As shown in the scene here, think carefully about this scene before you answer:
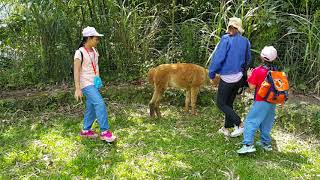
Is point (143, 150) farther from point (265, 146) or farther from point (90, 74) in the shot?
point (265, 146)

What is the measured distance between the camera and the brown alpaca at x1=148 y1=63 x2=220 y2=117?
754 centimetres

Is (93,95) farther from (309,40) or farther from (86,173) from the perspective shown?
(309,40)

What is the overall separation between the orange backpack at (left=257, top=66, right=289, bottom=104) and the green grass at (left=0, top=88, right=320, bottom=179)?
0.92m

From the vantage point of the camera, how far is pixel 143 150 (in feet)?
20.9

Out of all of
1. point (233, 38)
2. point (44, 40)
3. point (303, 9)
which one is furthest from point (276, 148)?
point (44, 40)

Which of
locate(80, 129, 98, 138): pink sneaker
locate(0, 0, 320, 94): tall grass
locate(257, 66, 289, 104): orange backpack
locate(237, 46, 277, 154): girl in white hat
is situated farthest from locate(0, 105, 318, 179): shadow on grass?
locate(0, 0, 320, 94): tall grass

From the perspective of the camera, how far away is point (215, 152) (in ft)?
20.7

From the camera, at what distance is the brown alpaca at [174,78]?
24.7ft

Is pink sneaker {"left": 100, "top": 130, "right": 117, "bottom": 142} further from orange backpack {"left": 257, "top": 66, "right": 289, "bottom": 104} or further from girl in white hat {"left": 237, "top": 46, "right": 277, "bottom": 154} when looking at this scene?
orange backpack {"left": 257, "top": 66, "right": 289, "bottom": 104}

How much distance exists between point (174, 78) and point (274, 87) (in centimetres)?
218

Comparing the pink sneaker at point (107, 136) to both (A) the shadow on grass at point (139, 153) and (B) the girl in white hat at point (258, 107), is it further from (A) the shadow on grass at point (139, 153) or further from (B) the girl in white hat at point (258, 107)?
(B) the girl in white hat at point (258, 107)

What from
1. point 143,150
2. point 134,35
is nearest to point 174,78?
point 143,150

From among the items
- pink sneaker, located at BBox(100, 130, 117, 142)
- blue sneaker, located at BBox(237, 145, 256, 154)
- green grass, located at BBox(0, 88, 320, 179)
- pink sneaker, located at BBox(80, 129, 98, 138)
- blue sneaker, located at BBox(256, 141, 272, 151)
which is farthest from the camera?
pink sneaker, located at BBox(80, 129, 98, 138)

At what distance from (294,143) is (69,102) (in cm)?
427
